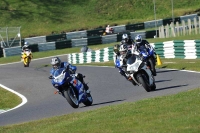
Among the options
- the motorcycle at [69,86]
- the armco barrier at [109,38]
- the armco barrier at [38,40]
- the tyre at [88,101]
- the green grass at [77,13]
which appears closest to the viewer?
the motorcycle at [69,86]

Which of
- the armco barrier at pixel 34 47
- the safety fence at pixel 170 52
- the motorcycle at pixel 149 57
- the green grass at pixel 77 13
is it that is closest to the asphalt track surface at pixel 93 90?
the motorcycle at pixel 149 57

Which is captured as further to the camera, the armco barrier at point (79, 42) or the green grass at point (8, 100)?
the armco barrier at point (79, 42)

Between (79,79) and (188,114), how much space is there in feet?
19.5

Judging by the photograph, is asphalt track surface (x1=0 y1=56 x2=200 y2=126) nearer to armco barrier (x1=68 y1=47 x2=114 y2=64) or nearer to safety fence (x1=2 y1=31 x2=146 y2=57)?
armco barrier (x1=68 y1=47 x2=114 y2=64)

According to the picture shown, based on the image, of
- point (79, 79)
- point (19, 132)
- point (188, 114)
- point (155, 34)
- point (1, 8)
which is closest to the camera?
point (188, 114)

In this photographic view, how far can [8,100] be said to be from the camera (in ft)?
67.2

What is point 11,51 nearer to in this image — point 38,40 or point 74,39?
point 38,40

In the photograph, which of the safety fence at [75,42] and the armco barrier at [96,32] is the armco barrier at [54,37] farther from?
the armco barrier at [96,32]

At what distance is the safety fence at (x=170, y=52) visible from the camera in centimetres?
2758

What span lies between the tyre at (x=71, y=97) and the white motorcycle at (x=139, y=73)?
6.15 ft

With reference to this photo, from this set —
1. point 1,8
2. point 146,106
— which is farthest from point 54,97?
point 1,8

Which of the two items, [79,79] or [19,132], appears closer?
[19,132]

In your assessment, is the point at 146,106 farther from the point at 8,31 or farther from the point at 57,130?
the point at 8,31

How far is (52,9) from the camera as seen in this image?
2292 inches
